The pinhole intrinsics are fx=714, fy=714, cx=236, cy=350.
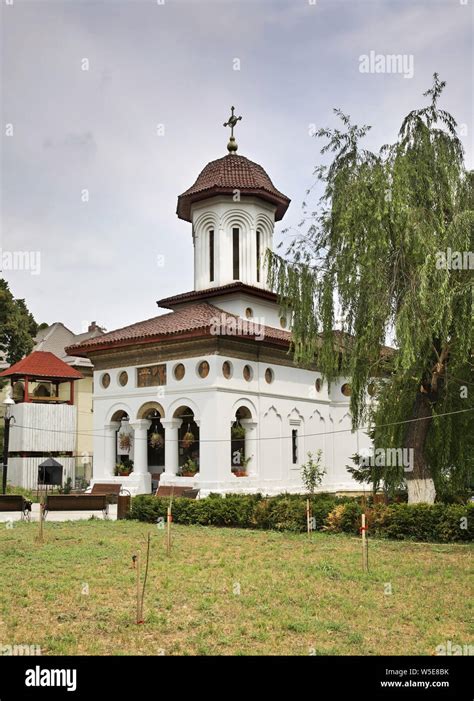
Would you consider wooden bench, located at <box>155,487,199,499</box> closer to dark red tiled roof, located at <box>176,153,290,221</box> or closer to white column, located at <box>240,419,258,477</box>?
white column, located at <box>240,419,258,477</box>

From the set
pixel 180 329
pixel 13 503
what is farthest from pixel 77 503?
pixel 180 329

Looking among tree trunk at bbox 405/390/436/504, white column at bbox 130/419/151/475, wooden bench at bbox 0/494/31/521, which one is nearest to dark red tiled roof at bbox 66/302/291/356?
white column at bbox 130/419/151/475

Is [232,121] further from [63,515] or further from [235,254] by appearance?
[63,515]

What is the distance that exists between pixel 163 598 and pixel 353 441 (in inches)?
778

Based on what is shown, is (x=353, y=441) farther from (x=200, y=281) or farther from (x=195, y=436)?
(x=200, y=281)

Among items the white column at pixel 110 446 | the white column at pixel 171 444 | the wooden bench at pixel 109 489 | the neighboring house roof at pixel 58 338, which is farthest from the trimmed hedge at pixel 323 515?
the neighboring house roof at pixel 58 338

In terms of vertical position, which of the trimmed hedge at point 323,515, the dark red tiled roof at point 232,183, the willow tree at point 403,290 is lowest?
the trimmed hedge at point 323,515

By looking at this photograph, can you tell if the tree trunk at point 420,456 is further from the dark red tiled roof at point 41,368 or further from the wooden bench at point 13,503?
the dark red tiled roof at point 41,368

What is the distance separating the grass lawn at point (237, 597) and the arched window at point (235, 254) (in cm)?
1456

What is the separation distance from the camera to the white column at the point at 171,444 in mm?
24281
